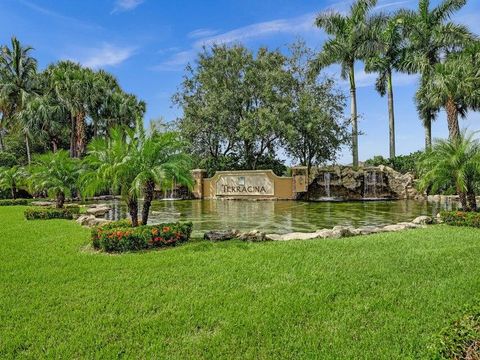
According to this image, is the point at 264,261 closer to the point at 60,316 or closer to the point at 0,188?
the point at 60,316

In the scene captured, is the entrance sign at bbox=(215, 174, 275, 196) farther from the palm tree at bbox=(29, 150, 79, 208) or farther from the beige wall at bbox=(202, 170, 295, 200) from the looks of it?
the palm tree at bbox=(29, 150, 79, 208)

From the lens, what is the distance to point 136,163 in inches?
320

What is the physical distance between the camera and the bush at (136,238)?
23.7ft

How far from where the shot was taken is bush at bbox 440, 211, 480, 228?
9.36m

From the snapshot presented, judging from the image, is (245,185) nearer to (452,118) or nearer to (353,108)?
(353,108)

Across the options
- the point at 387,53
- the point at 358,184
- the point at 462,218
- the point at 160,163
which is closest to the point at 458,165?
the point at 462,218

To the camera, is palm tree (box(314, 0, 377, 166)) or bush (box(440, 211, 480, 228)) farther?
palm tree (box(314, 0, 377, 166))

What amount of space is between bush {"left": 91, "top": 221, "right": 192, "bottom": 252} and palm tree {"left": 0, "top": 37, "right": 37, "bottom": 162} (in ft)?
89.6

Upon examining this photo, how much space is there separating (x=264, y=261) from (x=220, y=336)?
246 cm

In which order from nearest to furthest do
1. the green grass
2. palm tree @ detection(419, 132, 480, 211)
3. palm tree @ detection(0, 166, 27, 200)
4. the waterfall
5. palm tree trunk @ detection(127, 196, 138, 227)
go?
the green grass < palm tree trunk @ detection(127, 196, 138, 227) < palm tree @ detection(419, 132, 480, 211) < palm tree @ detection(0, 166, 27, 200) < the waterfall

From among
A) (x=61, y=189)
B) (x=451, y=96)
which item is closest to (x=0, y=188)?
(x=61, y=189)

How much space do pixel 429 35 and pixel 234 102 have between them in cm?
1389

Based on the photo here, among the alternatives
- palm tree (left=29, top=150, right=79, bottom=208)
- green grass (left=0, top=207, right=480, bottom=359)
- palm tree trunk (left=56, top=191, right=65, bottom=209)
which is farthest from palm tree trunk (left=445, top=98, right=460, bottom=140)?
palm tree trunk (left=56, top=191, right=65, bottom=209)

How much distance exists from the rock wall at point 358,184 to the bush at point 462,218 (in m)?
15.1
